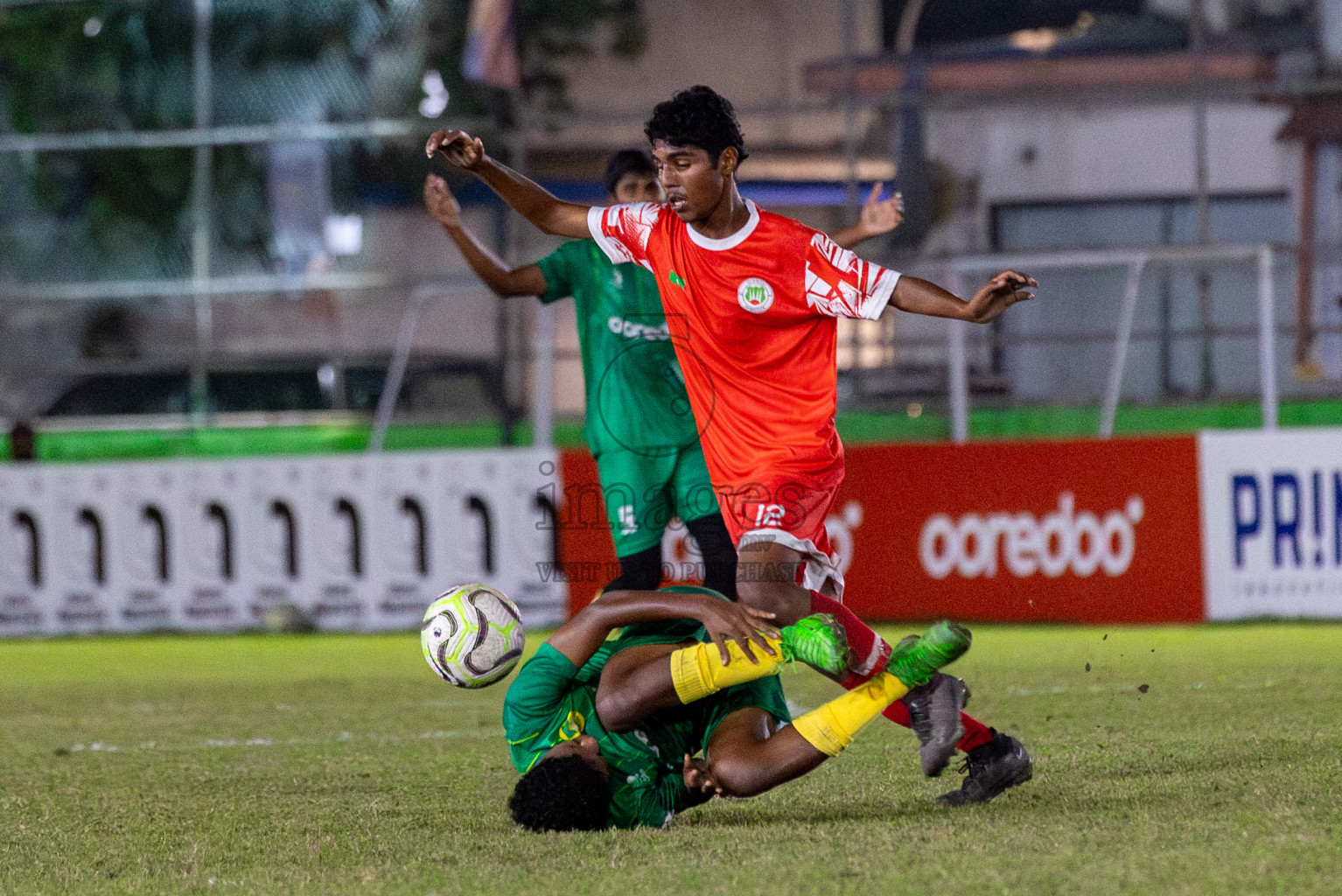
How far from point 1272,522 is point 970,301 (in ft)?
19.4

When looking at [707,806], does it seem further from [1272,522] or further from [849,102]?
[849,102]

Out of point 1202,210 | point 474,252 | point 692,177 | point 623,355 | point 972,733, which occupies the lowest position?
point 972,733

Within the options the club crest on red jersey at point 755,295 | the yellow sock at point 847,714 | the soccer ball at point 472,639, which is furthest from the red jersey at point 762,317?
the soccer ball at point 472,639

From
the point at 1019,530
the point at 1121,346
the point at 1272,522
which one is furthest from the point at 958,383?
the point at 1272,522

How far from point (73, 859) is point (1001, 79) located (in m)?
10.0

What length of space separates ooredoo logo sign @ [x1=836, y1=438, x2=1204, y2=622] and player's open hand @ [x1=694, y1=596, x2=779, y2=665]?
18.9 feet

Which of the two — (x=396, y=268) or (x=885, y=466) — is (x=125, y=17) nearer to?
(x=396, y=268)

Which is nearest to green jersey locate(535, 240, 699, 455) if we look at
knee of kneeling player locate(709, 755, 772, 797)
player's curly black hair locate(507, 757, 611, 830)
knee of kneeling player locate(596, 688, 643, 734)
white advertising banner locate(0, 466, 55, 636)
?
knee of kneeling player locate(596, 688, 643, 734)

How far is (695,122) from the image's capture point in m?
4.61

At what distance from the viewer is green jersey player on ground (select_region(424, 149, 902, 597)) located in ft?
18.9

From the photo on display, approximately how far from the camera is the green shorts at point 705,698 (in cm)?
467

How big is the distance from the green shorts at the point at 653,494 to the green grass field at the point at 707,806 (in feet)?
2.92

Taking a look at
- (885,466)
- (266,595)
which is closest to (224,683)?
(266,595)

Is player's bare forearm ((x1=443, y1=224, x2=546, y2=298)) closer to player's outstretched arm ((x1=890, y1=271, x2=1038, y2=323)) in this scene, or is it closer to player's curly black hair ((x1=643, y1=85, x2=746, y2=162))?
player's curly black hair ((x1=643, y1=85, x2=746, y2=162))
